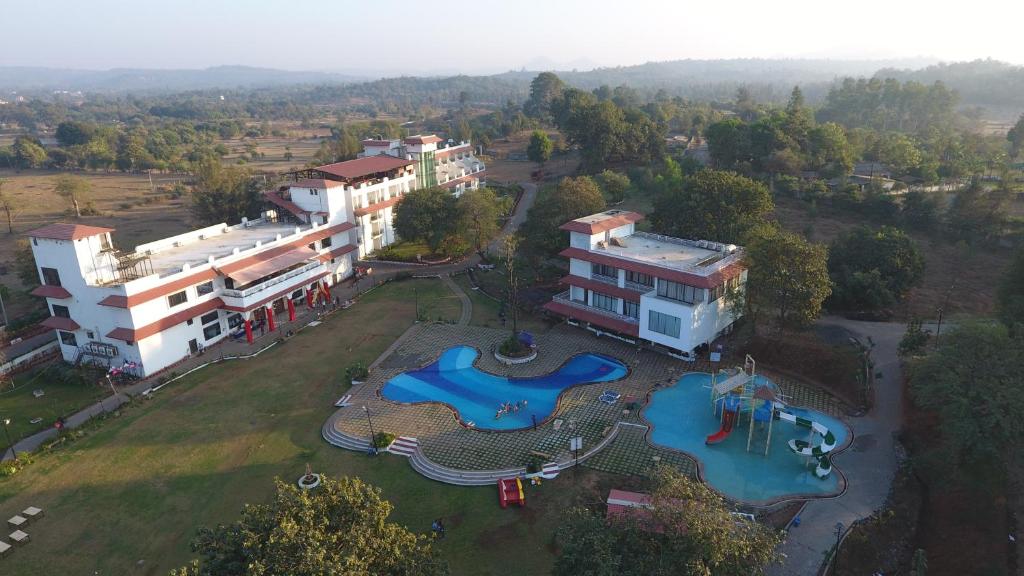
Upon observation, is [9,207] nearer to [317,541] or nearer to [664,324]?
[664,324]

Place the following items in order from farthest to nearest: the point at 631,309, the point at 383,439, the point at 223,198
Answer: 1. the point at 223,198
2. the point at 631,309
3. the point at 383,439

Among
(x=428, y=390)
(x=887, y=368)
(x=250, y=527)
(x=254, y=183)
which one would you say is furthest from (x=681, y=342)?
(x=254, y=183)

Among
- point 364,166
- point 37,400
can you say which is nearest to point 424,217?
point 364,166

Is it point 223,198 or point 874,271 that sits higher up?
point 223,198

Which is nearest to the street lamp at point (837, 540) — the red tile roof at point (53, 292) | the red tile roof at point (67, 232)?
the red tile roof at point (67, 232)

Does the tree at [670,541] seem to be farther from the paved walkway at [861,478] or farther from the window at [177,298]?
the window at [177,298]

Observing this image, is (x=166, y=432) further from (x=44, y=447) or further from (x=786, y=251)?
(x=786, y=251)
